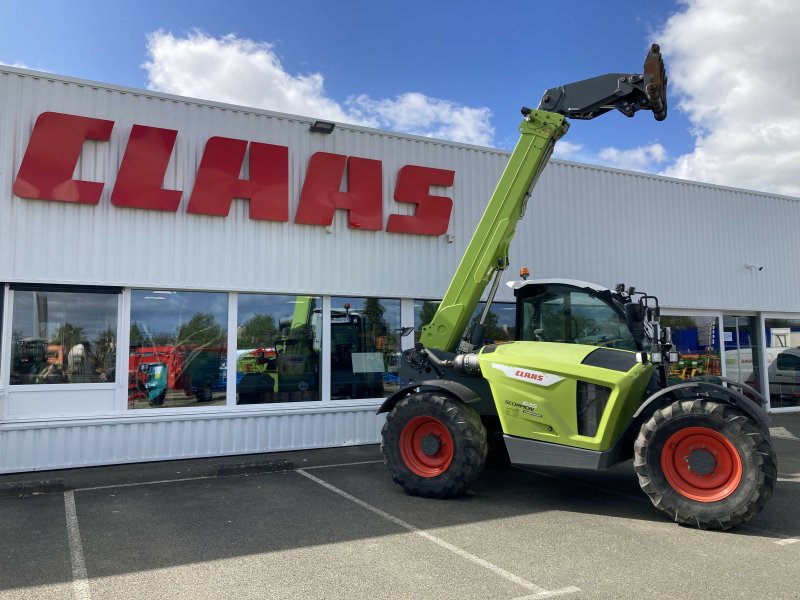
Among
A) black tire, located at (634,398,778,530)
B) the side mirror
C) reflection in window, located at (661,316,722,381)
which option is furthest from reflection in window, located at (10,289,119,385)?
reflection in window, located at (661,316,722,381)

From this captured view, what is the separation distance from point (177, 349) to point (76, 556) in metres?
4.32

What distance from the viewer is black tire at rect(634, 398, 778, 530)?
511 centimetres

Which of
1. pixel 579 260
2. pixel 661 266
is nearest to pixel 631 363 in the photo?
pixel 579 260

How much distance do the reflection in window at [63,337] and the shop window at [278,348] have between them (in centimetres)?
182

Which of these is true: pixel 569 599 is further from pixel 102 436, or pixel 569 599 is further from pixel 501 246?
pixel 102 436

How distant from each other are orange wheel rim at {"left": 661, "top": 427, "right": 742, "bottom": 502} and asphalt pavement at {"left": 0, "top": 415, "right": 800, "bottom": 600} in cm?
38

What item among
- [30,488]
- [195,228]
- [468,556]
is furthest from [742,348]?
[30,488]

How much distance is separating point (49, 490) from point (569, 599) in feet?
19.7

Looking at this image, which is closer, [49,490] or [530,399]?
[530,399]

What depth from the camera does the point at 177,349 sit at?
8797 mm

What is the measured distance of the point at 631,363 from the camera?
19.6 feet

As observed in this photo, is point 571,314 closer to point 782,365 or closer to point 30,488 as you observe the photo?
point 30,488

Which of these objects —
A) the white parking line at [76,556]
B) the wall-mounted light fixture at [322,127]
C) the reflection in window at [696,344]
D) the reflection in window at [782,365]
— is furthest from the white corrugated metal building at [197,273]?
the reflection in window at [782,365]

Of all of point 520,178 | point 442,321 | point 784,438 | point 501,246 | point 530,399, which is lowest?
point 784,438
